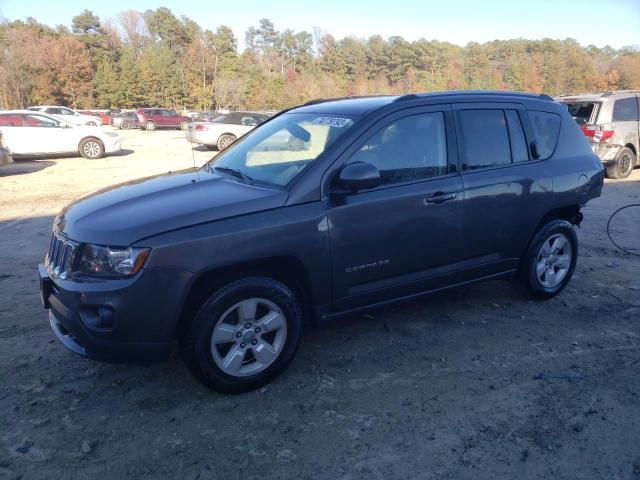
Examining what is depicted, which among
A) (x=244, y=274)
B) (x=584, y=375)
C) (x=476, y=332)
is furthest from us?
(x=476, y=332)

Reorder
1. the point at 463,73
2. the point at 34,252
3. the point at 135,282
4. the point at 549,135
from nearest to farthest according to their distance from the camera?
the point at 135,282
the point at 549,135
the point at 34,252
the point at 463,73

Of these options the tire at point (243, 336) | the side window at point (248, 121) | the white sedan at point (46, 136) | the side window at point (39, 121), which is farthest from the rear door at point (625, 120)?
the side window at point (39, 121)

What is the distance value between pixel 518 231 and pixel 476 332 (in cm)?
93

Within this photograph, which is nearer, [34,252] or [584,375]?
[584,375]

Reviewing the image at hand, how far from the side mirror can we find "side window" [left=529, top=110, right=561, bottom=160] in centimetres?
198

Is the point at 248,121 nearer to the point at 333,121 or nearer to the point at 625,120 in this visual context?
the point at 625,120

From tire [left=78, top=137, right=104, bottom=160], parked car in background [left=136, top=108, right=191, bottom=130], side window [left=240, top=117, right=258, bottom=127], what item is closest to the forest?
parked car in background [left=136, top=108, right=191, bottom=130]

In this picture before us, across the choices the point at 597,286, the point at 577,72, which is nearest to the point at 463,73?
the point at 577,72

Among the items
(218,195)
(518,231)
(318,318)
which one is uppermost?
(218,195)

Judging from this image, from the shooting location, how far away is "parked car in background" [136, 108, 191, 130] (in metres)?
37.1

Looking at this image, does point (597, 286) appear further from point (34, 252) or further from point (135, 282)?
point (34, 252)

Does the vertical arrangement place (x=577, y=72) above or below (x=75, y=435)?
above

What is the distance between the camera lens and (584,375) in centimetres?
351

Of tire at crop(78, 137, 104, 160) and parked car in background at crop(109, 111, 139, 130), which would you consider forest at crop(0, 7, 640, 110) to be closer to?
parked car in background at crop(109, 111, 139, 130)
